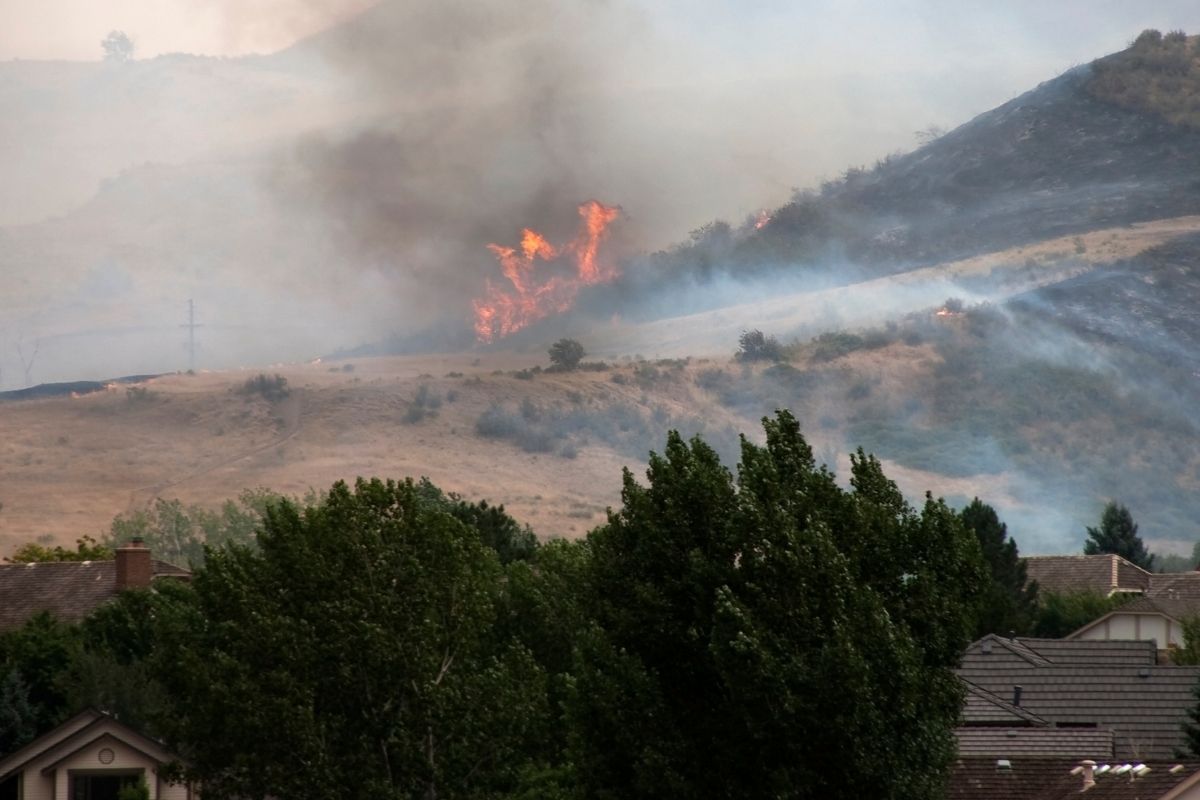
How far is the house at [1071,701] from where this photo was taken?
51906 millimetres

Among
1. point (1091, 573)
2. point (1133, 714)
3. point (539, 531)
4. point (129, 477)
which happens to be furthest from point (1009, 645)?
point (129, 477)

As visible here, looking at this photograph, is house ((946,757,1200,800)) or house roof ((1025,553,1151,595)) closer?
house ((946,757,1200,800))

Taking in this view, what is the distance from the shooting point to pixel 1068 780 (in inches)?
1505

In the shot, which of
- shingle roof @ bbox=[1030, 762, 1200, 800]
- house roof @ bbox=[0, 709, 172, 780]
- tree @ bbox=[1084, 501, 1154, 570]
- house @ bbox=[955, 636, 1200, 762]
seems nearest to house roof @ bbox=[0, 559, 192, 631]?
house roof @ bbox=[0, 709, 172, 780]

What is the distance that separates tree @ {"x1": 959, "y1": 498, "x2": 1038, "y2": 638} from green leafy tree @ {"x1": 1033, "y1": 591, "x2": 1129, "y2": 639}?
674mm

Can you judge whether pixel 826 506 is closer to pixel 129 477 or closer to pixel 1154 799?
pixel 1154 799

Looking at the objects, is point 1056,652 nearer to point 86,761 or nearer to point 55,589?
point 86,761

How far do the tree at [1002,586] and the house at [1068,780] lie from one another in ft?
129

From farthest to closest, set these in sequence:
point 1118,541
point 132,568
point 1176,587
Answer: point 1118,541
point 1176,587
point 132,568

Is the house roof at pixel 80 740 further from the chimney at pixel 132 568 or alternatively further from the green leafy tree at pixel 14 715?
the chimney at pixel 132 568

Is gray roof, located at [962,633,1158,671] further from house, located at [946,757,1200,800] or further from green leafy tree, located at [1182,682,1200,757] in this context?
house, located at [946,757,1200,800]

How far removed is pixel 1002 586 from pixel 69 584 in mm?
40225

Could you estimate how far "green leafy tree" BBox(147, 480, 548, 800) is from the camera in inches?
1652

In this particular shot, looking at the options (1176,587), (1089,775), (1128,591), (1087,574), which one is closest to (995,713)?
(1089,775)
